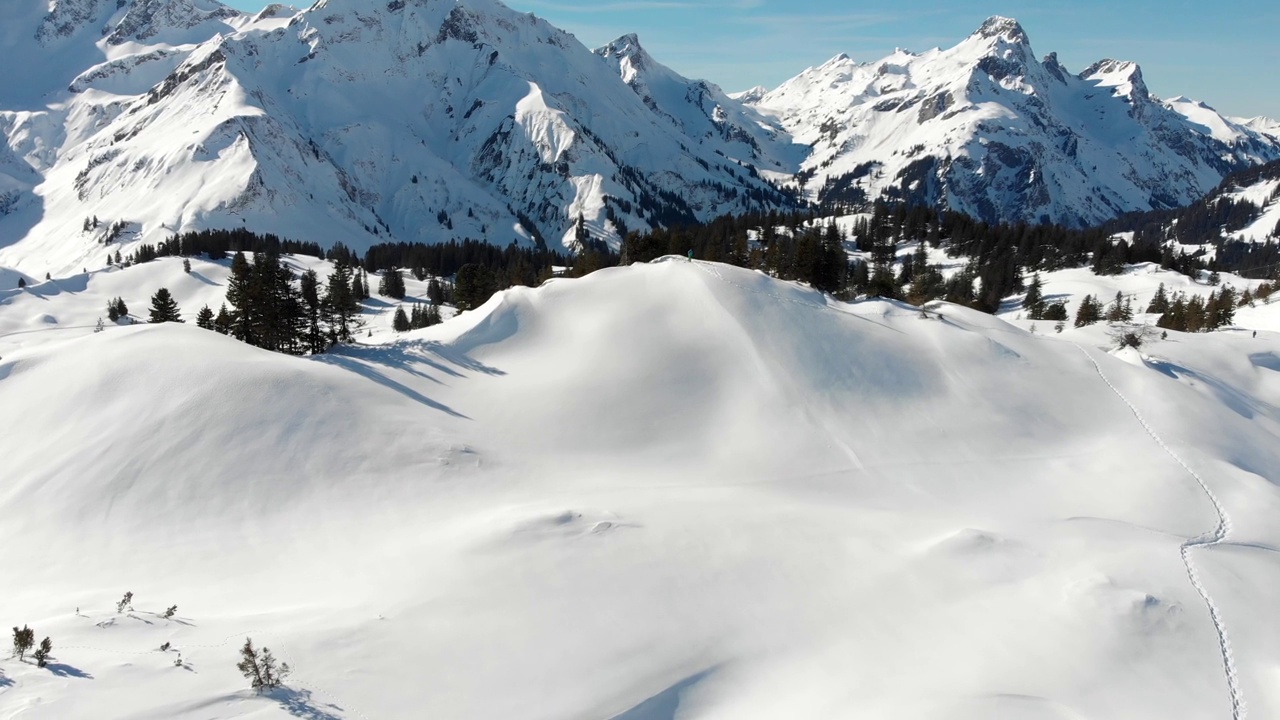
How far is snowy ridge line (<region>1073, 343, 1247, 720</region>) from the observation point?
17.1 metres

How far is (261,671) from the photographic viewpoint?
14.4 meters

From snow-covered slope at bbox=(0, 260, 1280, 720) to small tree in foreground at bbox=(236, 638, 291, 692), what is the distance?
1.15ft

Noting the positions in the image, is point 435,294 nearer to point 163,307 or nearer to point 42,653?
point 163,307

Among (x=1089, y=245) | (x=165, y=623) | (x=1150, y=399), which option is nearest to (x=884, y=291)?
(x=1150, y=399)

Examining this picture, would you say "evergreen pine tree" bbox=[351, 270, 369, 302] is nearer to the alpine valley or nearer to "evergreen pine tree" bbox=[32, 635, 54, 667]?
the alpine valley

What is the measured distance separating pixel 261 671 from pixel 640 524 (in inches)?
473

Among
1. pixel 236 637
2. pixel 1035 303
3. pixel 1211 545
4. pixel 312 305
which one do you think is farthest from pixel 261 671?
pixel 1035 303

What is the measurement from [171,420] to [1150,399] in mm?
49657

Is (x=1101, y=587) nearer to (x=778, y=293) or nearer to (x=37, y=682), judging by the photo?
(x=37, y=682)

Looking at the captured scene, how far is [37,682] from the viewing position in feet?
44.5

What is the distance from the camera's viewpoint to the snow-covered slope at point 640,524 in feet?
52.7

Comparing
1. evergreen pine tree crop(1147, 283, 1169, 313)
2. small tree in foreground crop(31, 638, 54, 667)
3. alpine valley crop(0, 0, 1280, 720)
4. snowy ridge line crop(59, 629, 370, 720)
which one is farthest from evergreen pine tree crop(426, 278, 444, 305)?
evergreen pine tree crop(1147, 283, 1169, 313)

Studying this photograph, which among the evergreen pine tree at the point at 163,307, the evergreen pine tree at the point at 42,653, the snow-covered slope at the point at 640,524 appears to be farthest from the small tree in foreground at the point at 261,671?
the evergreen pine tree at the point at 163,307

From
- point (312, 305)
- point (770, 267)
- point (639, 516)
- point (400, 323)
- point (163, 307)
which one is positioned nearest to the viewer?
point (639, 516)
